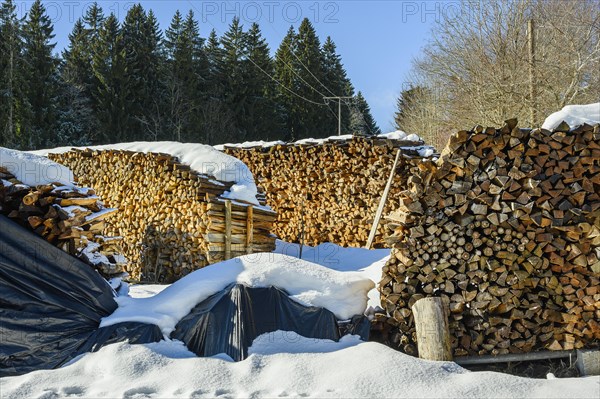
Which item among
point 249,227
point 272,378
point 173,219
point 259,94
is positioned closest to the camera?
Result: point 272,378

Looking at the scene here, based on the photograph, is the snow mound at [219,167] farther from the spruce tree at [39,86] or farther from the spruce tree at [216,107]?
the spruce tree at [216,107]

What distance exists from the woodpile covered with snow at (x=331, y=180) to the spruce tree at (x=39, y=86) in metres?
14.5

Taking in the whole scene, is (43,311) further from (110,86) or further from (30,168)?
(110,86)

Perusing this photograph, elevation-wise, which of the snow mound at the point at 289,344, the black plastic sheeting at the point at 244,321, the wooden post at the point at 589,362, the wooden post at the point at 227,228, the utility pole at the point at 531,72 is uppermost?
the utility pole at the point at 531,72

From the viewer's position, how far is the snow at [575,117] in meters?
5.03

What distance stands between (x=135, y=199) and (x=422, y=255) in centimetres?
667

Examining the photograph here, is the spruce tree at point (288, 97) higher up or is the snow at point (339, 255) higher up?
the spruce tree at point (288, 97)

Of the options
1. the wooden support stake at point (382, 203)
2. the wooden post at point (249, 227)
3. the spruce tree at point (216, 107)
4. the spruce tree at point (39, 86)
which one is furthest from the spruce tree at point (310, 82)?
the wooden post at point (249, 227)

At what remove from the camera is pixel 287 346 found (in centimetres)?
446

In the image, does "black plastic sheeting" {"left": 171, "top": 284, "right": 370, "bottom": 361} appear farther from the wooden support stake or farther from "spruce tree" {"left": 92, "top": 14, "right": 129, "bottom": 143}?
"spruce tree" {"left": 92, "top": 14, "right": 129, "bottom": 143}

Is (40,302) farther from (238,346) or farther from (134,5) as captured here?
(134,5)

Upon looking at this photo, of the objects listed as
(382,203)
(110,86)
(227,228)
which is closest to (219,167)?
(227,228)

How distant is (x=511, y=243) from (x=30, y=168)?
4.95 m

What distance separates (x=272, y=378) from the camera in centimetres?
396
